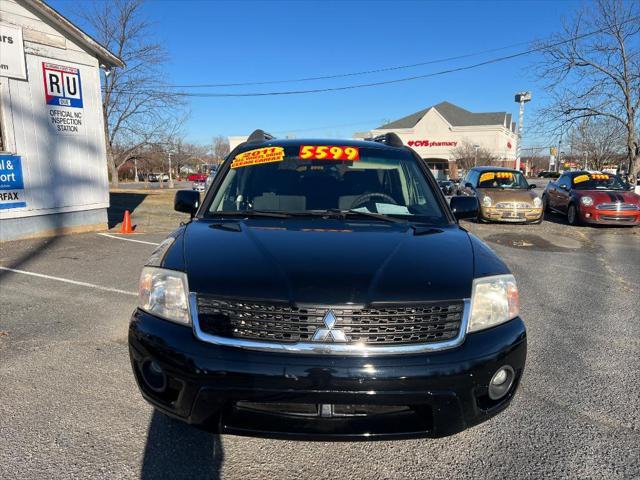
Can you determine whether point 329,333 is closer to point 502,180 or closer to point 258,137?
point 258,137

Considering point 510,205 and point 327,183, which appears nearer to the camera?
point 327,183

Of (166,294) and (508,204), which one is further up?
(166,294)

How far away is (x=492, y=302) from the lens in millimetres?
2258

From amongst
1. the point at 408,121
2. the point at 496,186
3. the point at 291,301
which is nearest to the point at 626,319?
the point at 291,301

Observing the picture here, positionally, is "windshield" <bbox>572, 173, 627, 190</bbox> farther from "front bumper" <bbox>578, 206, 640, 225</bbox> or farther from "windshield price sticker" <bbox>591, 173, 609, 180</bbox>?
"front bumper" <bbox>578, 206, 640, 225</bbox>

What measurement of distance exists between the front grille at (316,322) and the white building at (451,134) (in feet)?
179

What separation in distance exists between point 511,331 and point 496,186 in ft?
39.7

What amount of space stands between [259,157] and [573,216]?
12106 mm

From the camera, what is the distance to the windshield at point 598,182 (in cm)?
1293

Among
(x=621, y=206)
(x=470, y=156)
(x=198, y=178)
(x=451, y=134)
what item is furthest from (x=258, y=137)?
(x=198, y=178)

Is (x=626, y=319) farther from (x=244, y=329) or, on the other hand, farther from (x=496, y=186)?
(x=496, y=186)

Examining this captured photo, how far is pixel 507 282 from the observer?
7.71 feet

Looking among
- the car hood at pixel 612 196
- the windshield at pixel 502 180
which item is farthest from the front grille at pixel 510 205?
the car hood at pixel 612 196

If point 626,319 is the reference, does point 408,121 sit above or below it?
above
